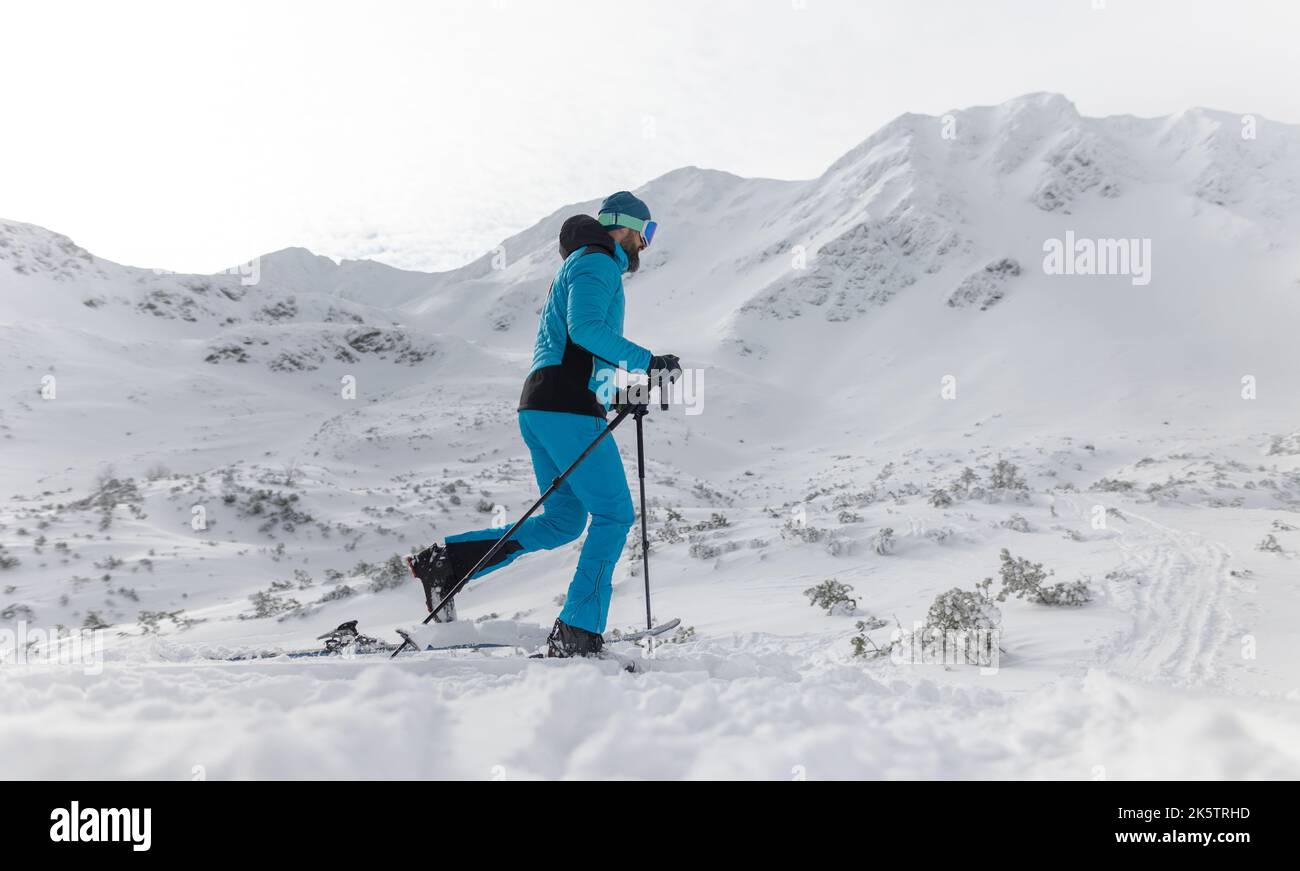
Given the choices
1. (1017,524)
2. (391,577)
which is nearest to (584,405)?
(391,577)

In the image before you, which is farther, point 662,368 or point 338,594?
point 338,594

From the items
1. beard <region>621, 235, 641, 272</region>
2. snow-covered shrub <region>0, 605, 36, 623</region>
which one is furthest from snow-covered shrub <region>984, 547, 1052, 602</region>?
snow-covered shrub <region>0, 605, 36, 623</region>

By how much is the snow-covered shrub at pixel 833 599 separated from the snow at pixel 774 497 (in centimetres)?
10

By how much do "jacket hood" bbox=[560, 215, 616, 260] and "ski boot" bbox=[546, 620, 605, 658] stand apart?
6.82ft

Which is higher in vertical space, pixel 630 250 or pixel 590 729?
pixel 630 250

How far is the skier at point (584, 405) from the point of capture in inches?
132

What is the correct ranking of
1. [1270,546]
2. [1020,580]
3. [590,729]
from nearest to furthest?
[590,729] < [1020,580] < [1270,546]

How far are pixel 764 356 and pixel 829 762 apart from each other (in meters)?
41.4

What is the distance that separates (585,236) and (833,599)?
3.41m

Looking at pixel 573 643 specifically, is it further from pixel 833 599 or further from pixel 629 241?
pixel 833 599

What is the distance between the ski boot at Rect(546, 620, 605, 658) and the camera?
3.33 meters

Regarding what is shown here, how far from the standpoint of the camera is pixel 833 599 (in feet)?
16.7

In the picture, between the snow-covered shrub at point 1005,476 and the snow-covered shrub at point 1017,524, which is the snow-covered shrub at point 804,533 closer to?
the snow-covered shrub at point 1017,524

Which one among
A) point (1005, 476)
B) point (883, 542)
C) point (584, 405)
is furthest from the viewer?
point (1005, 476)
